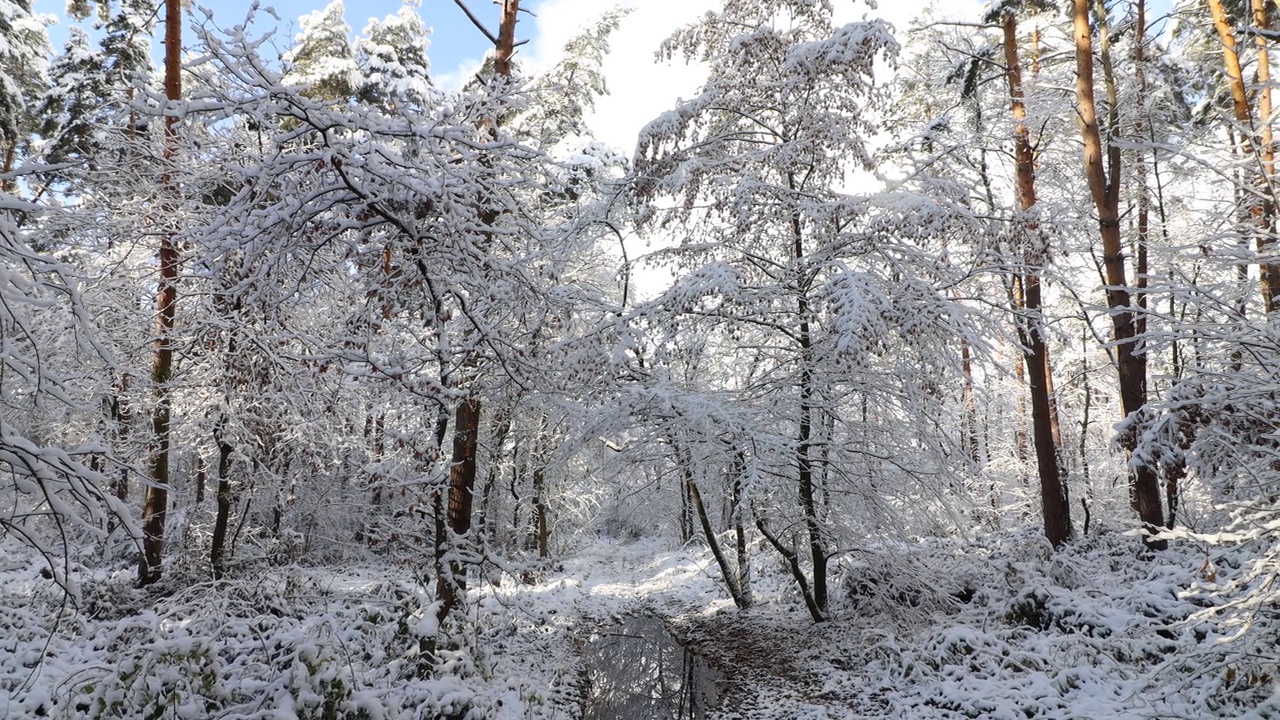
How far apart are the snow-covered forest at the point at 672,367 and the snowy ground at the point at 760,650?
0.16 ft

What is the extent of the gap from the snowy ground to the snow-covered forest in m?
0.05

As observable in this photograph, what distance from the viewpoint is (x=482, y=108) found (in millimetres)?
5535

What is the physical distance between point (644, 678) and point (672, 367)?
4398mm

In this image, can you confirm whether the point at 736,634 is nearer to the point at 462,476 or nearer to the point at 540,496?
the point at 462,476

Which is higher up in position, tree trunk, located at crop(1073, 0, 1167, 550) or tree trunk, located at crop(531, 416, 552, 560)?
tree trunk, located at crop(1073, 0, 1167, 550)

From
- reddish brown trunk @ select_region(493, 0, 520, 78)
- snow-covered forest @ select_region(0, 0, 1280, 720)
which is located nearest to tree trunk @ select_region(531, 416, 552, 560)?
snow-covered forest @ select_region(0, 0, 1280, 720)

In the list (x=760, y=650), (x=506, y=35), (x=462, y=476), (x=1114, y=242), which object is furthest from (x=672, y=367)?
(x=1114, y=242)

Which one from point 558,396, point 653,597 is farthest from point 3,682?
point 653,597

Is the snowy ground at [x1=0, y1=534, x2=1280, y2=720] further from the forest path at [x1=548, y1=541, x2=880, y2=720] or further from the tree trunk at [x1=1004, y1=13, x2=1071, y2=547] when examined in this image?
the tree trunk at [x1=1004, y1=13, x2=1071, y2=547]

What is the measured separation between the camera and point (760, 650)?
8492 mm

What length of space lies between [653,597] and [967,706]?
8723mm

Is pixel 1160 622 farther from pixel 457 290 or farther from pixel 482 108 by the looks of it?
pixel 482 108

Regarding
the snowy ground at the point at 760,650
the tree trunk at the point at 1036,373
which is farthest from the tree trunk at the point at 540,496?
the tree trunk at the point at 1036,373

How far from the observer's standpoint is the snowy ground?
15.1 feet
